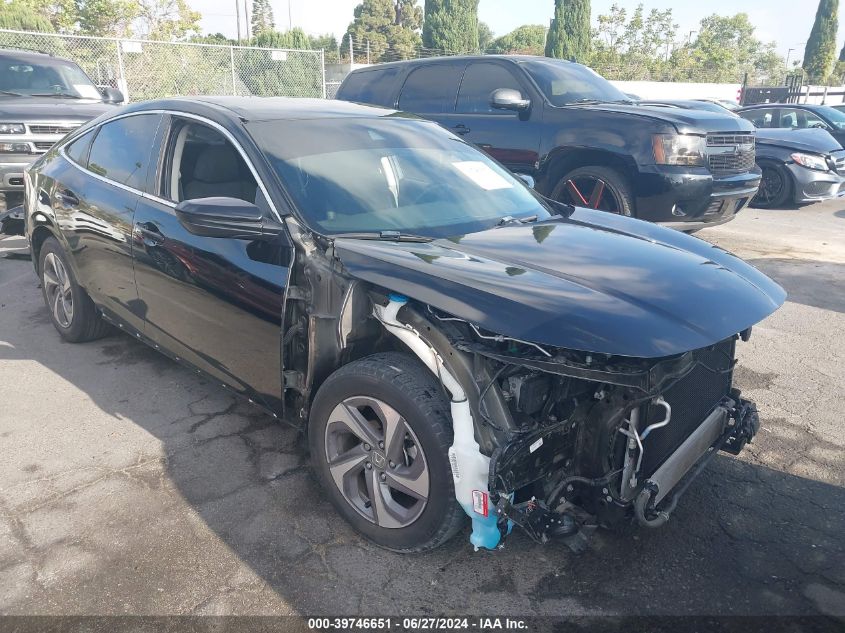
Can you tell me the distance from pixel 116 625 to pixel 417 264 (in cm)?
163

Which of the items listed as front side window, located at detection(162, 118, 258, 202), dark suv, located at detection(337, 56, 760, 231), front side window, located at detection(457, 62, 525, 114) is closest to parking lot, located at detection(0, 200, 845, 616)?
front side window, located at detection(162, 118, 258, 202)

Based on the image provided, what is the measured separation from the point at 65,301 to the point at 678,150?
5348 millimetres

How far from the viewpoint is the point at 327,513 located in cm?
291

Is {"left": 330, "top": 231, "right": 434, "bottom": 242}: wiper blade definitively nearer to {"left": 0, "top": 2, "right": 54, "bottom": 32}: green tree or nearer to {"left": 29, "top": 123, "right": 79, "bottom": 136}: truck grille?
{"left": 29, "top": 123, "right": 79, "bottom": 136}: truck grille

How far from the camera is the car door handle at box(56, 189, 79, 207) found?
4219mm

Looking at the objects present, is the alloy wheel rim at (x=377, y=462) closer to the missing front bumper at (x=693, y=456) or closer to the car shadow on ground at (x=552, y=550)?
the car shadow on ground at (x=552, y=550)

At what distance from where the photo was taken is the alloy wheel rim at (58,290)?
464 cm

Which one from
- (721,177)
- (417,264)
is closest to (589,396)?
(417,264)

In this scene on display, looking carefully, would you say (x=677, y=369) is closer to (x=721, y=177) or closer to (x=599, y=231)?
(x=599, y=231)

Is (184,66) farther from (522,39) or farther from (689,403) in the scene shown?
(522,39)

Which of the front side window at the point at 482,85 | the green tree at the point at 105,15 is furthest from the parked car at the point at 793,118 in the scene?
the green tree at the point at 105,15

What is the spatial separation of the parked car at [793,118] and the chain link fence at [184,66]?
10.5 m

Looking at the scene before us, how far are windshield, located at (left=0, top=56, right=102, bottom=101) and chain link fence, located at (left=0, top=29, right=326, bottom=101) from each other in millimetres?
6363

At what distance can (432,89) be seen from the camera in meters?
7.66
